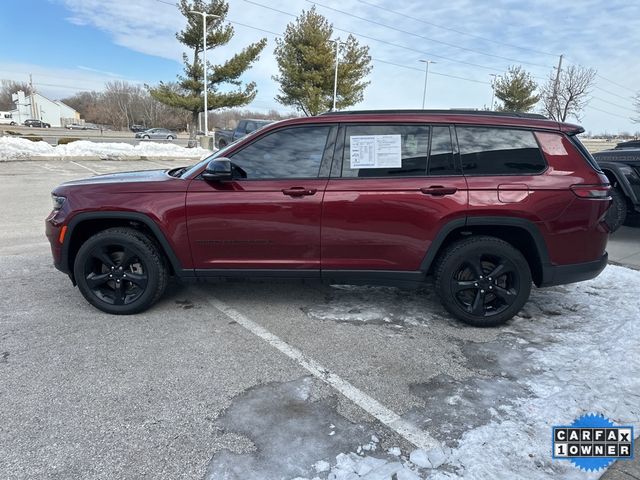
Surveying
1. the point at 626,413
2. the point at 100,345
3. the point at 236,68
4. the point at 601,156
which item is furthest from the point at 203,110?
the point at 626,413

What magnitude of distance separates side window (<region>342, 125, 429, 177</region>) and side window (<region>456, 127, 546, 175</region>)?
0.33 metres

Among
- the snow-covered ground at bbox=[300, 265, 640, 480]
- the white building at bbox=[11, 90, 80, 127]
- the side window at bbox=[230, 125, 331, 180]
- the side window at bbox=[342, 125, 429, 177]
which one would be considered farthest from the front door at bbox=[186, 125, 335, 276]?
the white building at bbox=[11, 90, 80, 127]

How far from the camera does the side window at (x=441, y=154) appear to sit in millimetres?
3496

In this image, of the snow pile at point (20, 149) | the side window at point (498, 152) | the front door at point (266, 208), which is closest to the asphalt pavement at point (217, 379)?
the front door at point (266, 208)

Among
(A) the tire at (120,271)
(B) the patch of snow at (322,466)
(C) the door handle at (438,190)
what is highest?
(C) the door handle at (438,190)

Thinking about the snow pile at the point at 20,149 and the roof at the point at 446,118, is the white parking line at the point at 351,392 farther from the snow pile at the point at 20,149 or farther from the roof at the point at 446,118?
the snow pile at the point at 20,149

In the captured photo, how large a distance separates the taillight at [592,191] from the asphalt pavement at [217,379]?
1319mm

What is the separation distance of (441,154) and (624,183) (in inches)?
184

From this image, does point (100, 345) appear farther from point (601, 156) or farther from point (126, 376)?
point (601, 156)

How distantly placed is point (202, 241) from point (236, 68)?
25.9 m

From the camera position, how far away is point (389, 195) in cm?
344

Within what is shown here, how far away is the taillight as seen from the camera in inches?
134

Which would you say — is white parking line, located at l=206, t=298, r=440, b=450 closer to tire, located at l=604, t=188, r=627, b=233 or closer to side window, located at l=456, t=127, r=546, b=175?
side window, located at l=456, t=127, r=546, b=175

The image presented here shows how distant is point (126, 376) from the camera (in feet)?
9.42
